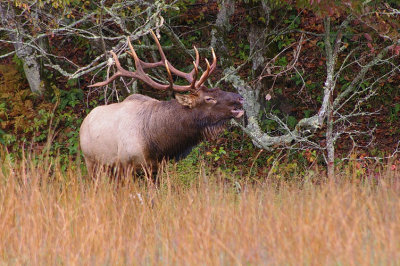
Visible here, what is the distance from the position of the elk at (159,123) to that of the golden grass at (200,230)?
1.51 meters

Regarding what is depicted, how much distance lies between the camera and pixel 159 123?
768 cm

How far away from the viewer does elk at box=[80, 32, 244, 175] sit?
7.43 m

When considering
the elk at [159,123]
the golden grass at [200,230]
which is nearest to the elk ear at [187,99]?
the elk at [159,123]

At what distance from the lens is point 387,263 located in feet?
13.6

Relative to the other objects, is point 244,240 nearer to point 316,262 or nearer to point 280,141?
point 316,262

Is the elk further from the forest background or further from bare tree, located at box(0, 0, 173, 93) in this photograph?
the forest background

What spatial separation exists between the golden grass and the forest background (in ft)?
10.5

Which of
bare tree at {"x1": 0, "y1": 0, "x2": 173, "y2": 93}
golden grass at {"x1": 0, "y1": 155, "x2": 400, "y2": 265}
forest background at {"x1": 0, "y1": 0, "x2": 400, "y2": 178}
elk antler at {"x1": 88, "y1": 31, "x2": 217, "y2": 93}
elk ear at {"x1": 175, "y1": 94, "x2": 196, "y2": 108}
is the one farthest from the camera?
forest background at {"x1": 0, "y1": 0, "x2": 400, "y2": 178}

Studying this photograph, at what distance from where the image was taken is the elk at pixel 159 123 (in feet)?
24.4

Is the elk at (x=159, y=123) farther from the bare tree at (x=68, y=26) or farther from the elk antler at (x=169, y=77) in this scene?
the bare tree at (x=68, y=26)

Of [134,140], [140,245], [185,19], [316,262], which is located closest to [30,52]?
[185,19]

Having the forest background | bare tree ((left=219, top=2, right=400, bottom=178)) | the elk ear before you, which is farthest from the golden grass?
the forest background

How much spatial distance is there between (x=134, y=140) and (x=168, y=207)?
1911 mm

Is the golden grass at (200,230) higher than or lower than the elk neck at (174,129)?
lower
